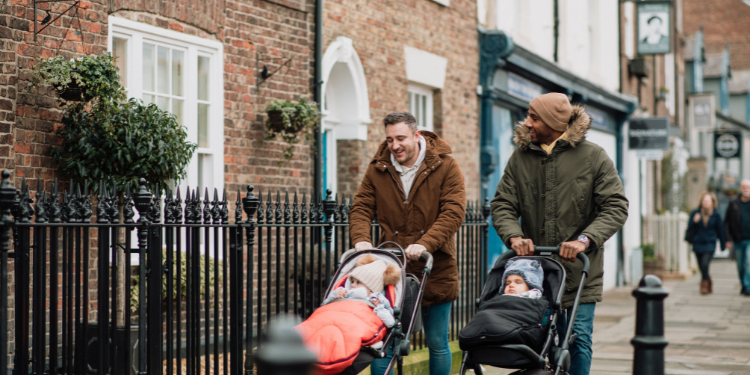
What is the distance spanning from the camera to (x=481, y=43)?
1323 centimetres

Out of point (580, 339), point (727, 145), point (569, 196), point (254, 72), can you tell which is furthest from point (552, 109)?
point (727, 145)

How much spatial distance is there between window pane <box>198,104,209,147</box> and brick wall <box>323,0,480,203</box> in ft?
6.36

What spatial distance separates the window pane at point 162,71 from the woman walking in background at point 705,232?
36.9 ft

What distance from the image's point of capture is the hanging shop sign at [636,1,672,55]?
2041 centimetres

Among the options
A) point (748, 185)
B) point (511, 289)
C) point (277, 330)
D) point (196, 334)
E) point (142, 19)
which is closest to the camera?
point (277, 330)

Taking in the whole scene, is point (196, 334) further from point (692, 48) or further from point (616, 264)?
point (692, 48)

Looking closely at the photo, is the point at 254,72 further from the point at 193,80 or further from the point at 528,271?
the point at 528,271

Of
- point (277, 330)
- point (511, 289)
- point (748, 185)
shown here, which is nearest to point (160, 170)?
point (511, 289)

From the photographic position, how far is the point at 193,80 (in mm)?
8234

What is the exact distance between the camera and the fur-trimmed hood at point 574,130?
4.95 m

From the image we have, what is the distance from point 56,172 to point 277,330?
529cm

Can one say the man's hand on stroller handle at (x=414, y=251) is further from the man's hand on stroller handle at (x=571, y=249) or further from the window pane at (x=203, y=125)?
the window pane at (x=203, y=125)

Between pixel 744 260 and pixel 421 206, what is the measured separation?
39.7 feet

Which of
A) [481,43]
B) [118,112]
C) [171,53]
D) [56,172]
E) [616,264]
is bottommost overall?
[616,264]
